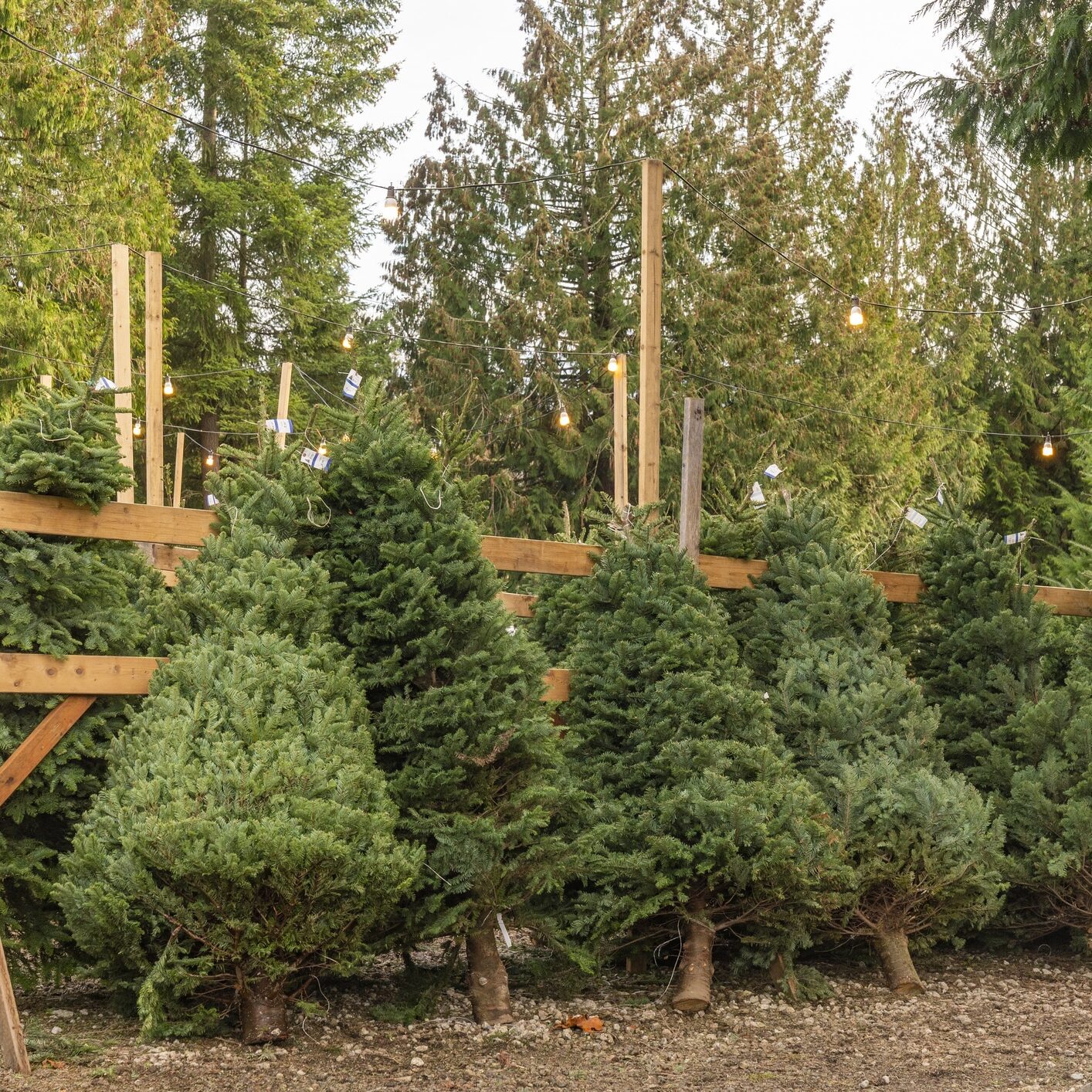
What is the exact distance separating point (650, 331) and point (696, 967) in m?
5.34

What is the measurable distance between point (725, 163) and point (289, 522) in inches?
812

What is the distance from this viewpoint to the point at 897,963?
20.7 ft

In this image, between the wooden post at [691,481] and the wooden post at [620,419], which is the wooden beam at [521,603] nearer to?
the wooden post at [691,481]

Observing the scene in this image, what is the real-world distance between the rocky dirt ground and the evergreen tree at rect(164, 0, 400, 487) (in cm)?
2110

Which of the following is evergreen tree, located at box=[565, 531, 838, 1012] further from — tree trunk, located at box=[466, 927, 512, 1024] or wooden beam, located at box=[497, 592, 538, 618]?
wooden beam, located at box=[497, 592, 538, 618]

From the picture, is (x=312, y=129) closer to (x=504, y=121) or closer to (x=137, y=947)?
(x=504, y=121)

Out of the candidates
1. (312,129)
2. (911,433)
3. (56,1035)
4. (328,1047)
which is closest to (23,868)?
(56,1035)

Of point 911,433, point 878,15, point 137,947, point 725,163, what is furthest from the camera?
point 911,433

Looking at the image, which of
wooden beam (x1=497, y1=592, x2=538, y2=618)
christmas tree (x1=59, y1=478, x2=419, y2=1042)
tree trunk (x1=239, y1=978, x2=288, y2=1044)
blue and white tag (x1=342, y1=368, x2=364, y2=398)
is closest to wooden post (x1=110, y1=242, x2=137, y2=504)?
wooden beam (x1=497, y1=592, x2=538, y2=618)

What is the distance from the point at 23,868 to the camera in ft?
17.0

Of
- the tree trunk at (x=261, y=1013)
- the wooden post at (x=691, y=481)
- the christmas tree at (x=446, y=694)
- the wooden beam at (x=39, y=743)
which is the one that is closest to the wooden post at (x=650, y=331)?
the wooden post at (x=691, y=481)

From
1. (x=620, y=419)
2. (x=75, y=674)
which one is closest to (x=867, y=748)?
(x=75, y=674)

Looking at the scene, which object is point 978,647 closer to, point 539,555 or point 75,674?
point 539,555

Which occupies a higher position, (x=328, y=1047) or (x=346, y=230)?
(x=346, y=230)
